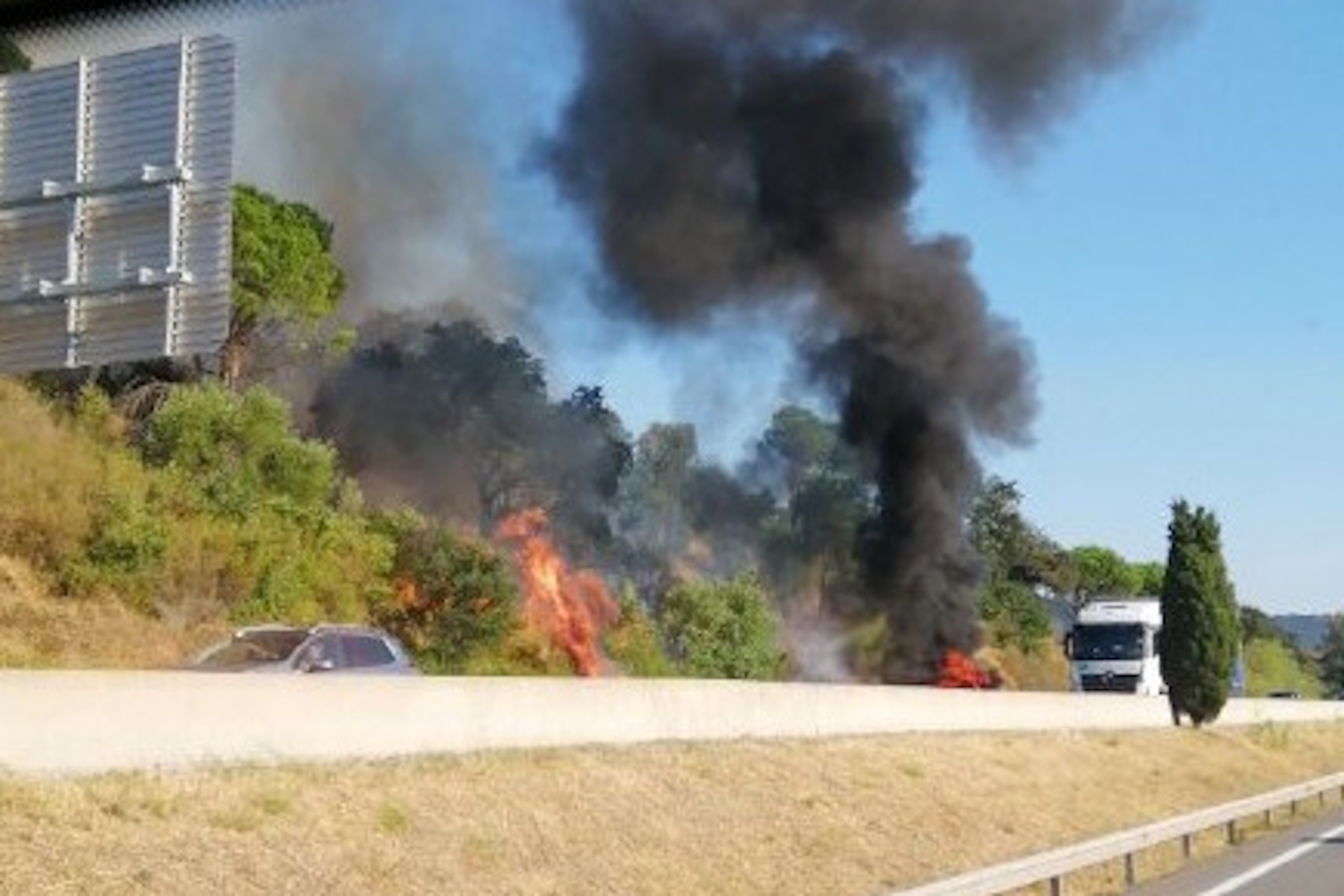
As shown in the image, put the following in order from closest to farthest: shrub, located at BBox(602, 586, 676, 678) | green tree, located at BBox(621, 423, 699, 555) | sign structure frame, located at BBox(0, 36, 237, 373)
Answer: sign structure frame, located at BBox(0, 36, 237, 373), shrub, located at BBox(602, 586, 676, 678), green tree, located at BBox(621, 423, 699, 555)

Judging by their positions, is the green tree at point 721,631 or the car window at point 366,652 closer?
the car window at point 366,652

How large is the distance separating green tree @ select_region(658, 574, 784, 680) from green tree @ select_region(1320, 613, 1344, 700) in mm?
96666

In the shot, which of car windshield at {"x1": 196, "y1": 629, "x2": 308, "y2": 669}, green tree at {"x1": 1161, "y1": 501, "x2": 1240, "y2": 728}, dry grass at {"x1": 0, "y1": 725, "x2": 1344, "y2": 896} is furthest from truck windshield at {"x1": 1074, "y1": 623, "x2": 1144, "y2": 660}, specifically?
car windshield at {"x1": 196, "y1": 629, "x2": 308, "y2": 669}

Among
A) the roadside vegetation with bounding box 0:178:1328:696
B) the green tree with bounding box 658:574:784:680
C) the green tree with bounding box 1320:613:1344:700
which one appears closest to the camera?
the roadside vegetation with bounding box 0:178:1328:696

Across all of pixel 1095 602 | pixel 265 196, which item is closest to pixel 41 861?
pixel 1095 602

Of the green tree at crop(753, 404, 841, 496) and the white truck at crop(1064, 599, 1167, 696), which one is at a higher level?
the green tree at crop(753, 404, 841, 496)

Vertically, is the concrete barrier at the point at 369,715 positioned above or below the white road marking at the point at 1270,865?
above

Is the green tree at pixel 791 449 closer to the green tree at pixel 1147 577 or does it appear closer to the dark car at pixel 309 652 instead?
the green tree at pixel 1147 577

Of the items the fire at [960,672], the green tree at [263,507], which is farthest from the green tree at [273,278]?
the fire at [960,672]

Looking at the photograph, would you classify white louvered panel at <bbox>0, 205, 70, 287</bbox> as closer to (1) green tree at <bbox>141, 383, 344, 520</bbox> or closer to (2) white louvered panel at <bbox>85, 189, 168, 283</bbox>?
(2) white louvered panel at <bbox>85, 189, 168, 283</bbox>

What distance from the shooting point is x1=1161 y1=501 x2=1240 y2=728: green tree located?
45250 millimetres

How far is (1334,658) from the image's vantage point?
7106 inches

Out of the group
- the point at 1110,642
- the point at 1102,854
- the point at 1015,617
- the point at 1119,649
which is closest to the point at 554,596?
the point at 1110,642

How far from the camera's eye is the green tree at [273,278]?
5959cm
